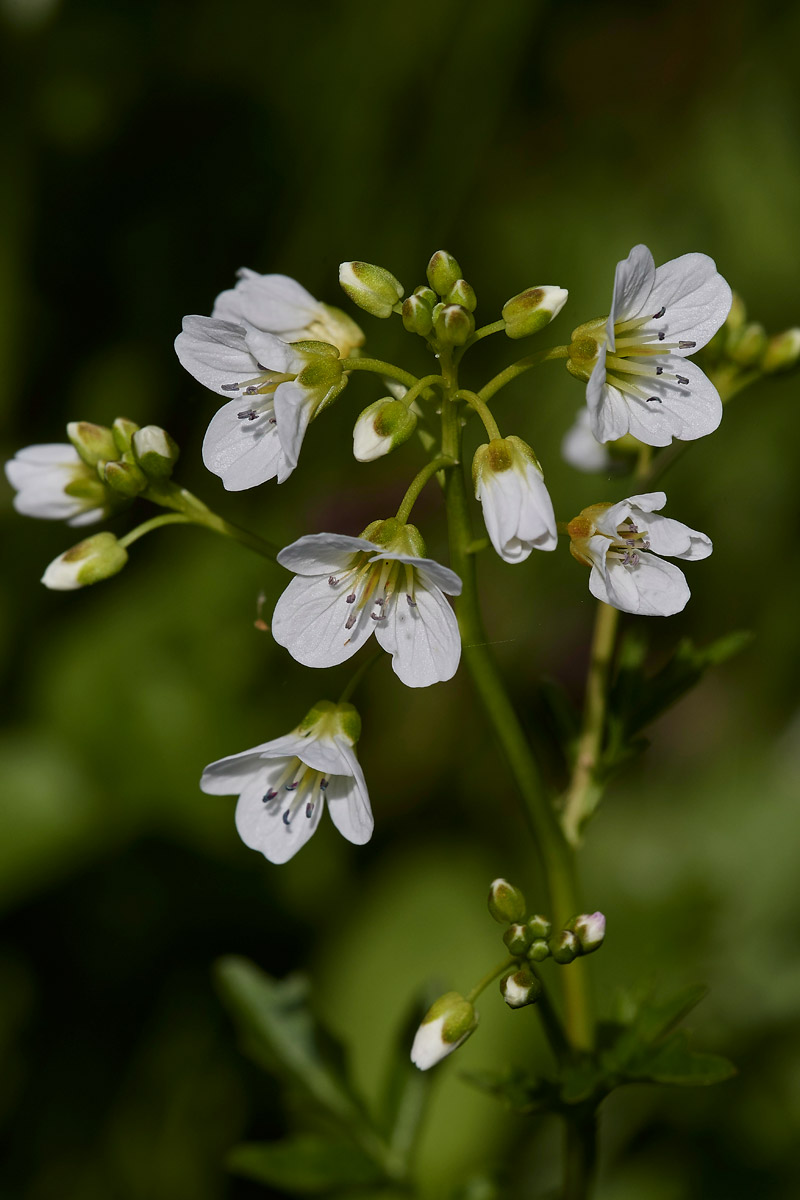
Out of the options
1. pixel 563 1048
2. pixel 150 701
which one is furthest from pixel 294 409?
pixel 150 701

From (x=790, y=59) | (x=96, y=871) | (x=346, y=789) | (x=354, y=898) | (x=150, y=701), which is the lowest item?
(x=354, y=898)

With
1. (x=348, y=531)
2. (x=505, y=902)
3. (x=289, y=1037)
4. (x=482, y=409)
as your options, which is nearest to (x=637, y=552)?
(x=482, y=409)

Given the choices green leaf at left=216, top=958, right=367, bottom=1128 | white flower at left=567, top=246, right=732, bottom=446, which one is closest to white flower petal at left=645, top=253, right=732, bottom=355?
white flower at left=567, top=246, right=732, bottom=446

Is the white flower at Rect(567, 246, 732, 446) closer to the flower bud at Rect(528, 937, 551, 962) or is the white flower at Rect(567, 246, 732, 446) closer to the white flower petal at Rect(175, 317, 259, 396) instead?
the white flower petal at Rect(175, 317, 259, 396)

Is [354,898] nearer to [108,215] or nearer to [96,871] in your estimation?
[96,871]

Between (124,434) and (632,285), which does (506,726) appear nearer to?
(632,285)
